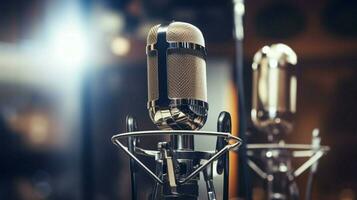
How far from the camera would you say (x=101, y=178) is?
2488mm

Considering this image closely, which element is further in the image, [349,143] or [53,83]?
[53,83]

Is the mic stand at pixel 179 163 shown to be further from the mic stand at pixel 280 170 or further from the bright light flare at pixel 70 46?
the bright light flare at pixel 70 46

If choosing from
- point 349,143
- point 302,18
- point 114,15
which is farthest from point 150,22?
point 349,143

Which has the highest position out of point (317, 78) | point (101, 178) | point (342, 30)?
point (342, 30)

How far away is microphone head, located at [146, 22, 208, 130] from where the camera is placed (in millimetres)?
906

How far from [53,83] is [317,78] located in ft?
4.00

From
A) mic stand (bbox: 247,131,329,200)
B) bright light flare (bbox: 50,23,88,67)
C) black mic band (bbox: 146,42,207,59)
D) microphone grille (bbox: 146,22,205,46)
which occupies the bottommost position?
mic stand (bbox: 247,131,329,200)

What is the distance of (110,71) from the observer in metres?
2.68

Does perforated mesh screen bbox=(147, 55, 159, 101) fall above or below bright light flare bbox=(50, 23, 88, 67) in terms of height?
below

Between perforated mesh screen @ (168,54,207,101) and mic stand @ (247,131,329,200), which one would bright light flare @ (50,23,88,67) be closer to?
mic stand @ (247,131,329,200)

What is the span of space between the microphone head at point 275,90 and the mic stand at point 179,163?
50 cm

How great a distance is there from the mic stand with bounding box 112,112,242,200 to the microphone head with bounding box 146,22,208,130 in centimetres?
3

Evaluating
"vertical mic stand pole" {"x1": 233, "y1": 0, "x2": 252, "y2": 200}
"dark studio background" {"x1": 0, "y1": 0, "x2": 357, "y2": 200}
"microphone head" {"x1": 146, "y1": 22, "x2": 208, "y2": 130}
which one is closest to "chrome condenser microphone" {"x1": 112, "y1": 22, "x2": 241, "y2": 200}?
"microphone head" {"x1": 146, "y1": 22, "x2": 208, "y2": 130}

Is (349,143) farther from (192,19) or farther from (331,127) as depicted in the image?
(192,19)
